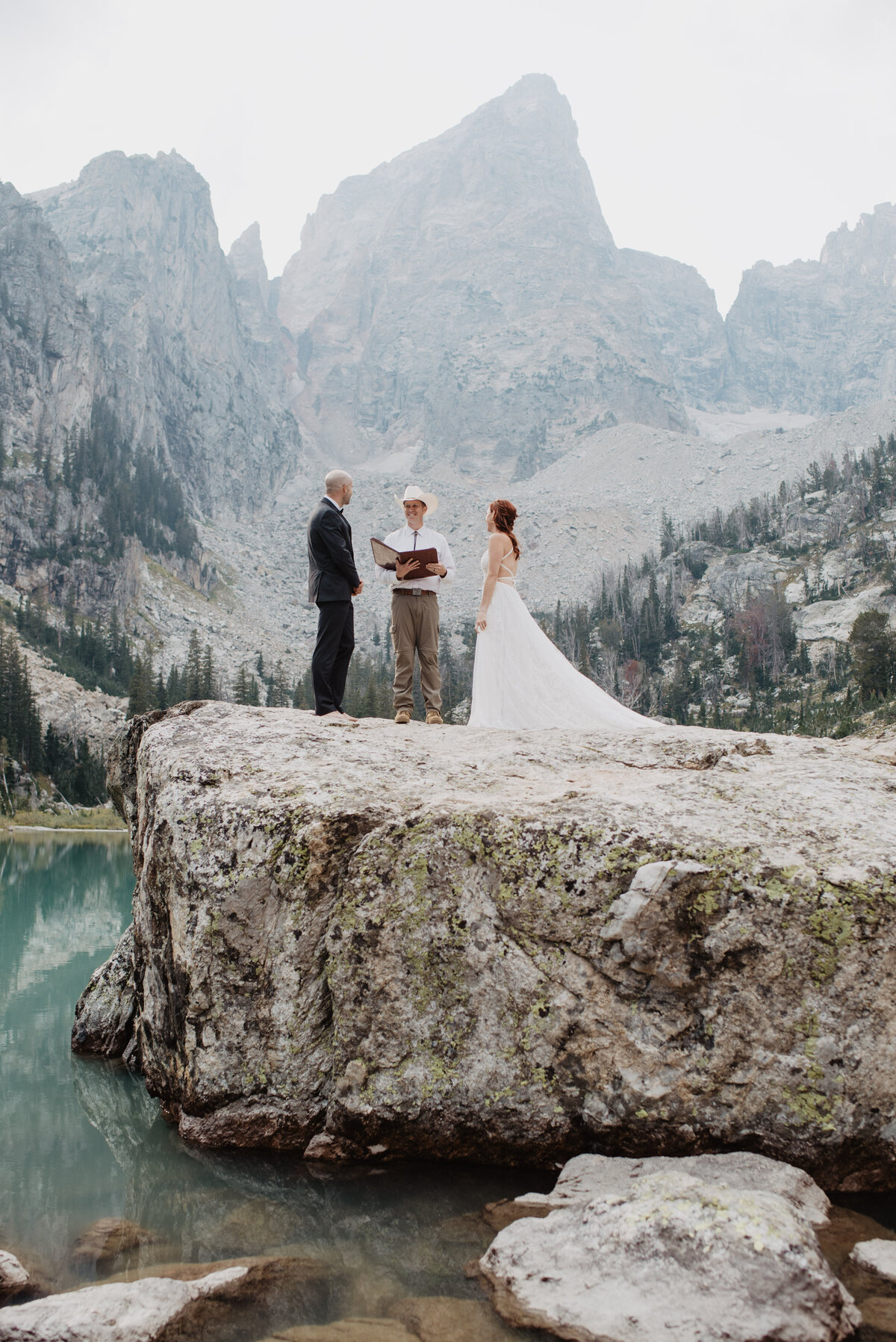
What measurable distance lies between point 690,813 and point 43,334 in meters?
179

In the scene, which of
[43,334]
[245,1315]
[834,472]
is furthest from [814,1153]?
[43,334]

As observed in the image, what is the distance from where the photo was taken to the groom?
9.30 m

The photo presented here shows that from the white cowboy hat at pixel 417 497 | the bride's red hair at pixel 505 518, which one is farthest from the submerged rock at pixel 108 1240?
the bride's red hair at pixel 505 518

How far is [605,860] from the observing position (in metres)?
5.69

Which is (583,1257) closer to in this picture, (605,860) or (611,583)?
(605,860)

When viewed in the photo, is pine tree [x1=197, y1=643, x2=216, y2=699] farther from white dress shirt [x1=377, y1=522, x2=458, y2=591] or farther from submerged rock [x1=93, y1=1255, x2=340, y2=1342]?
submerged rock [x1=93, y1=1255, x2=340, y2=1342]

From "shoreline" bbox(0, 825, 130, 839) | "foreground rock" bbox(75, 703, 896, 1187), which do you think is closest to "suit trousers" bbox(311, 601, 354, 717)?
"foreground rock" bbox(75, 703, 896, 1187)

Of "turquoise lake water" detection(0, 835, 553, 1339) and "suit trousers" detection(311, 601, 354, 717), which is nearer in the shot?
"turquoise lake water" detection(0, 835, 553, 1339)

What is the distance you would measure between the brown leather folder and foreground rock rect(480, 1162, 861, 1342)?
6713 millimetres

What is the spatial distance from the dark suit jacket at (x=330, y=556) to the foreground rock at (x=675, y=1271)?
6.35m

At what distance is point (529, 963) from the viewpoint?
5746 mm

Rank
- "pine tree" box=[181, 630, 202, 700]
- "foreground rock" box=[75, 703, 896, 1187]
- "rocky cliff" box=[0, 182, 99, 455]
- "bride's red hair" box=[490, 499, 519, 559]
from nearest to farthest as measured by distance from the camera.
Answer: "foreground rock" box=[75, 703, 896, 1187], "bride's red hair" box=[490, 499, 519, 559], "pine tree" box=[181, 630, 202, 700], "rocky cliff" box=[0, 182, 99, 455]

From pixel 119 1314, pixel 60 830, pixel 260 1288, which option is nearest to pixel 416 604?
pixel 260 1288

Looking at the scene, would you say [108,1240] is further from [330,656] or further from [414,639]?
[414,639]
